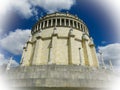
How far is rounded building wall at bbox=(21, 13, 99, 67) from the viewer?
86.8 feet

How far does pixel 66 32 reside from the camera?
30719 mm

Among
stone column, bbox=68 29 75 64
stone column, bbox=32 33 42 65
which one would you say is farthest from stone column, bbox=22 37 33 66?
stone column, bbox=68 29 75 64

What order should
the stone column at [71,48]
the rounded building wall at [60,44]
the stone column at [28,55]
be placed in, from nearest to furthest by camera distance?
the stone column at [71,48], the rounded building wall at [60,44], the stone column at [28,55]

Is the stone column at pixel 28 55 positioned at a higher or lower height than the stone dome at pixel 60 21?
lower

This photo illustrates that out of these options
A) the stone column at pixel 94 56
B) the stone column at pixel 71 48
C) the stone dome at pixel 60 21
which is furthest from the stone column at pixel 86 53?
the stone dome at pixel 60 21

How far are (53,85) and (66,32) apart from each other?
23.3 m

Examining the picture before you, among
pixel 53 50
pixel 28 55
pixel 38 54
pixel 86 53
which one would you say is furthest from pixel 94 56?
pixel 28 55

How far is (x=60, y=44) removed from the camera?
2875 centimetres

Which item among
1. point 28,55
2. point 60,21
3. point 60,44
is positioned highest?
point 60,21

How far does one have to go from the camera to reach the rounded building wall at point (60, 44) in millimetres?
26453

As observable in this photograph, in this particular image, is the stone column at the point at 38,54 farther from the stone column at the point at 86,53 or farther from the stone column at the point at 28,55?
the stone column at the point at 86,53

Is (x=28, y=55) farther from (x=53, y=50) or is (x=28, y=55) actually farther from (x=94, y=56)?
(x=94, y=56)

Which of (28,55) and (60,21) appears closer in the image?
(28,55)

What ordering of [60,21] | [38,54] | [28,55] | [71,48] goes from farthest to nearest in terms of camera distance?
[60,21]
[28,55]
[38,54]
[71,48]
